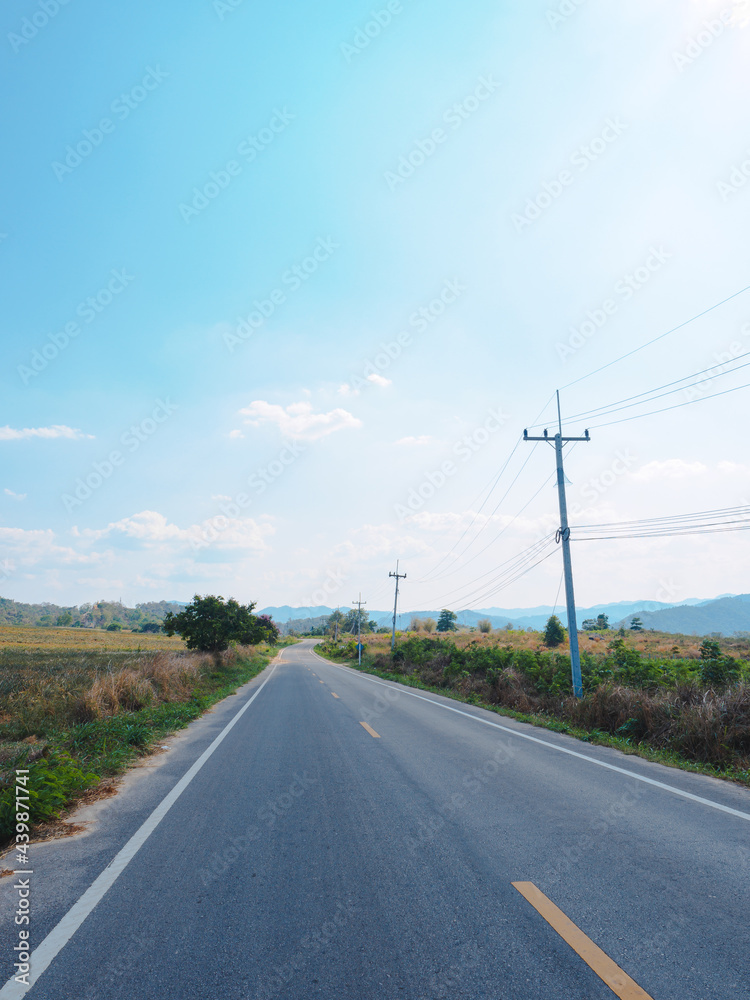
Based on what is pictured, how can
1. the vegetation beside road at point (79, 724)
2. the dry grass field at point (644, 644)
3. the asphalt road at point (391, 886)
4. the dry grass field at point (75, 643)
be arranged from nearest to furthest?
the asphalt road at point (391, 886), the vegetation beside road at point (79, 724), the dry grass field at point (644, 644), the dry grass field at point (75, 643)

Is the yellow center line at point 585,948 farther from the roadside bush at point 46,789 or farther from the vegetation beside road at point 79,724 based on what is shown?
the vegetation beside road at point 79,724

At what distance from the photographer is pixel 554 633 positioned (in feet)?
158

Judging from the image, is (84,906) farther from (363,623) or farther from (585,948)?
(363,623)

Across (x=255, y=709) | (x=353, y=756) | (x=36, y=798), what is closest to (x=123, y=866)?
(x=36, y=798)

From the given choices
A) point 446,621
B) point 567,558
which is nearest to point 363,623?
point 446,621

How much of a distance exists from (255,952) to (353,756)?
17.5 ft

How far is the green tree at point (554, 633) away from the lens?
4661 centimetres

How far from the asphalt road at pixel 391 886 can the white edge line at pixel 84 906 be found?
2cm

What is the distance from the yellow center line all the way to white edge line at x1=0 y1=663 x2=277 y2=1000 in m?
2.98

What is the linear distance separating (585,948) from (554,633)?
48799mm

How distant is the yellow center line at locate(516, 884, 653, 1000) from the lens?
105 inches

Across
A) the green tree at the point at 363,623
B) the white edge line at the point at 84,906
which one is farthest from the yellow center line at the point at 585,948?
the green tree at the point at 363,623

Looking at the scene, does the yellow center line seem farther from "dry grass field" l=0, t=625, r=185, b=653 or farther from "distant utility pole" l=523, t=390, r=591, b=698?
"dry grass field" l=0, t=625, r=185, b=653

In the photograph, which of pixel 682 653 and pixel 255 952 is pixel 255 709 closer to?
pixel 255 952
